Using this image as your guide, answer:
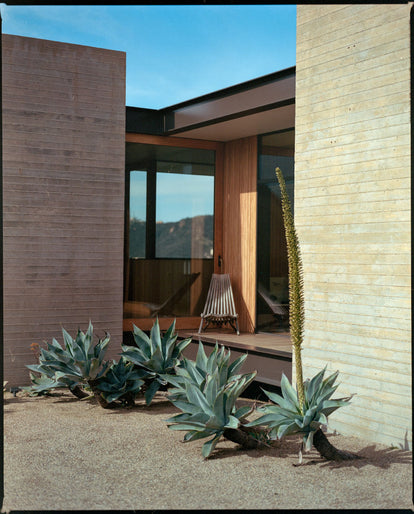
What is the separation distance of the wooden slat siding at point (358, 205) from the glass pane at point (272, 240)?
2.94 meters

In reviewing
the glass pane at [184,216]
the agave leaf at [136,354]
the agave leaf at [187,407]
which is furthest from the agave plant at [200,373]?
the glass pane at [184,216]

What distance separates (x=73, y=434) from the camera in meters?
4.71

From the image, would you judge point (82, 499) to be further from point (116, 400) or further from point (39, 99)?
point (39, 99)

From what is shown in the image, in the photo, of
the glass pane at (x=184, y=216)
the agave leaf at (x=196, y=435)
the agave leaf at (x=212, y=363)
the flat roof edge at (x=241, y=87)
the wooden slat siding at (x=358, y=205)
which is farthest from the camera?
the glass pane at (x=184, y=216)

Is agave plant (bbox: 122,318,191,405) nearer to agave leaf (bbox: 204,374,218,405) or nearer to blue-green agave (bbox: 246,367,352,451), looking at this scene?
agave leaf (bbox: 204,374,218,405)

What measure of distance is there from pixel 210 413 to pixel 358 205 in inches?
72.5

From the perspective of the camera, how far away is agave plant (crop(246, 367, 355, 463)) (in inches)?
149

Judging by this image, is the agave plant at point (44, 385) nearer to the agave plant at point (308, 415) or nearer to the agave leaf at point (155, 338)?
the agave leaf at point (155, 338)

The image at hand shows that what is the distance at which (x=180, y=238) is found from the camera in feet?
29.2

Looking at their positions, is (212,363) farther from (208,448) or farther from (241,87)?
(241,87)

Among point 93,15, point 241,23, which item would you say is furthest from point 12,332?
point 93,15

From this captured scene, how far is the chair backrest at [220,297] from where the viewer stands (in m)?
8.62

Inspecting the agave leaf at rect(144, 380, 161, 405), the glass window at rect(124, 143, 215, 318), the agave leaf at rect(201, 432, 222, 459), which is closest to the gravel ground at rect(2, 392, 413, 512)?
the agave leaf at rect(201, 432, 222, 459)

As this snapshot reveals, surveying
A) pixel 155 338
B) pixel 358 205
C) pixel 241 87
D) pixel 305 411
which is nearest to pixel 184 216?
pixel 241 87
